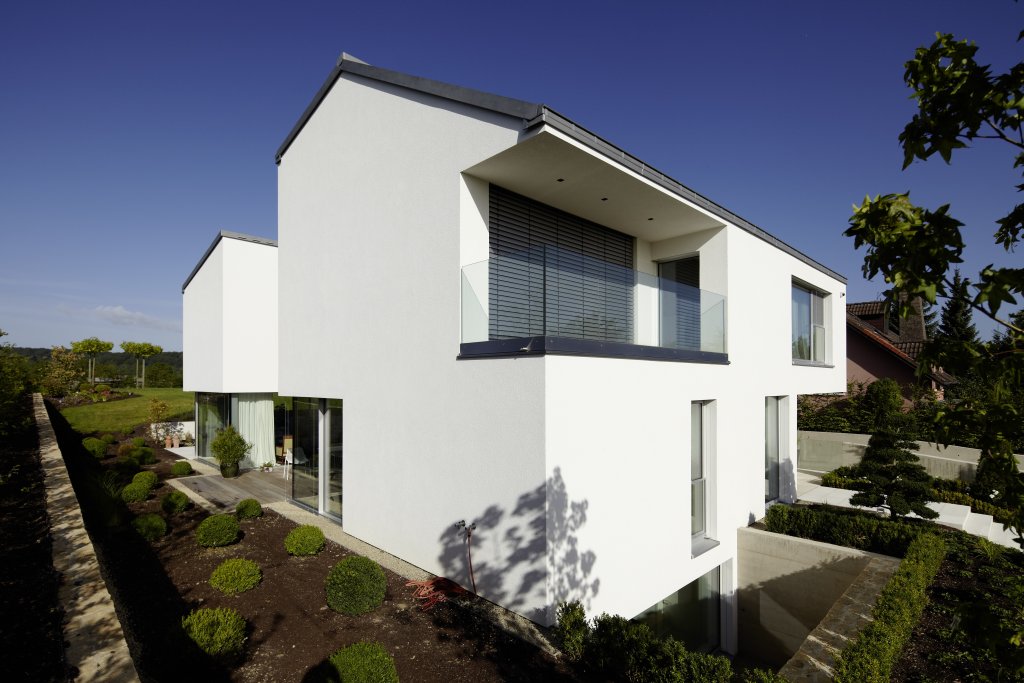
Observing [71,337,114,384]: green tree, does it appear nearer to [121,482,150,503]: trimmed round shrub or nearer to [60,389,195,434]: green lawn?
[60,389,195,434]: green lawn

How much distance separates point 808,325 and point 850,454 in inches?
248

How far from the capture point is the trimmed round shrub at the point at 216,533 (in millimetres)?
8633

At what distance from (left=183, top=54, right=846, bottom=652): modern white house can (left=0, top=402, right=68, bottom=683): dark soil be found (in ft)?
14.1

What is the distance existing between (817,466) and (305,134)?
19348 mm

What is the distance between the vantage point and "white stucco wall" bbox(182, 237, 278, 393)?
49.4ft

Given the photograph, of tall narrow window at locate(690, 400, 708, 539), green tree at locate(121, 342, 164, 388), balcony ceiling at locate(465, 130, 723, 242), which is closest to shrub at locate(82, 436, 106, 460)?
balcony ceiling at locate(465, 130, 723, 242)

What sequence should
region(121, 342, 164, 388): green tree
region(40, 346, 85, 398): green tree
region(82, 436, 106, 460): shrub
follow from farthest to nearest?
region(121, 342, 164, 388): green tree < region(40, 346, 85, 398): green tree < region(82, 436, 106, 460): shrub

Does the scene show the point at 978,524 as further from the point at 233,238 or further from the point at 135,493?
the point at 233,238

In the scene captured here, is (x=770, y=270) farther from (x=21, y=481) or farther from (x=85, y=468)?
(x=85, y=468)

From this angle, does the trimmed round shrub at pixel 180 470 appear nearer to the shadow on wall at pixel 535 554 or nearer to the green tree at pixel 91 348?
the shadow on wall at pixel 535 554

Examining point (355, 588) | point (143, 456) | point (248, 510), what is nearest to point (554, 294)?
point (355, 588)

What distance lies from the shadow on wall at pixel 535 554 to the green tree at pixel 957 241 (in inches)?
166

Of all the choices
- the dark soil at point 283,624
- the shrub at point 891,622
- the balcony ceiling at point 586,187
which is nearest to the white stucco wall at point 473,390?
the balcony ceiling at point 586,187

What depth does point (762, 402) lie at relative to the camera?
10.8 meters
